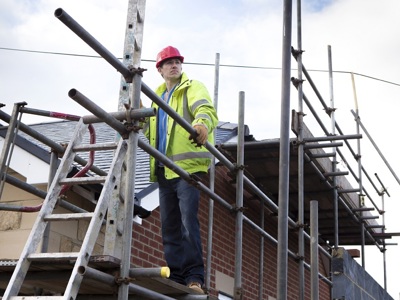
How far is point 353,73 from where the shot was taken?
12836 millimetres

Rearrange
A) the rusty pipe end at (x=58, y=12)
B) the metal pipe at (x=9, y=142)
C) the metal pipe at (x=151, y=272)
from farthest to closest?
1. the metal pipe at (x=9, y=142)
2. the metal pipe at (x=151, y=272)
3. the rusty pipe end at (x=58, y=12)

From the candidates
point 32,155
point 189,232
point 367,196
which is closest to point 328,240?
point 367,196

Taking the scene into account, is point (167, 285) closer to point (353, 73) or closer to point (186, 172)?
point (186, 172)

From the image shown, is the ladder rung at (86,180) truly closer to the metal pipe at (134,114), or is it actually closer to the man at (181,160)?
the metal pipe at (134,114)

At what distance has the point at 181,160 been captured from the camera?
5660 millimetres

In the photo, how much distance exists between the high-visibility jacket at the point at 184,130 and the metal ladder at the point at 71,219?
107 cm

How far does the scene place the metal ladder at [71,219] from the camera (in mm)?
3812

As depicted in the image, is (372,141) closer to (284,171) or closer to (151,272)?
(284,171)

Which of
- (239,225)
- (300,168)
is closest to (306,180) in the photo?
(300,168)

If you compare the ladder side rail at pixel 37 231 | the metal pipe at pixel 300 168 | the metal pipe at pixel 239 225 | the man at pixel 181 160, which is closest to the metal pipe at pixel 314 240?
the metal pipe at pixel 300 168

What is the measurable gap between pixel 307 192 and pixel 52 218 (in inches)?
264

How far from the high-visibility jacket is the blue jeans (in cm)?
14

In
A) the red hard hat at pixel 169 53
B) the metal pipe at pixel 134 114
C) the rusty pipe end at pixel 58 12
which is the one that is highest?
the red hard hat at pixel 169 53

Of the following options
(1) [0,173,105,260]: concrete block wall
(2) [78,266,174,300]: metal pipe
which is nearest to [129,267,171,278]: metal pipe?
(2) [78,266,174,300]: metal pipe
